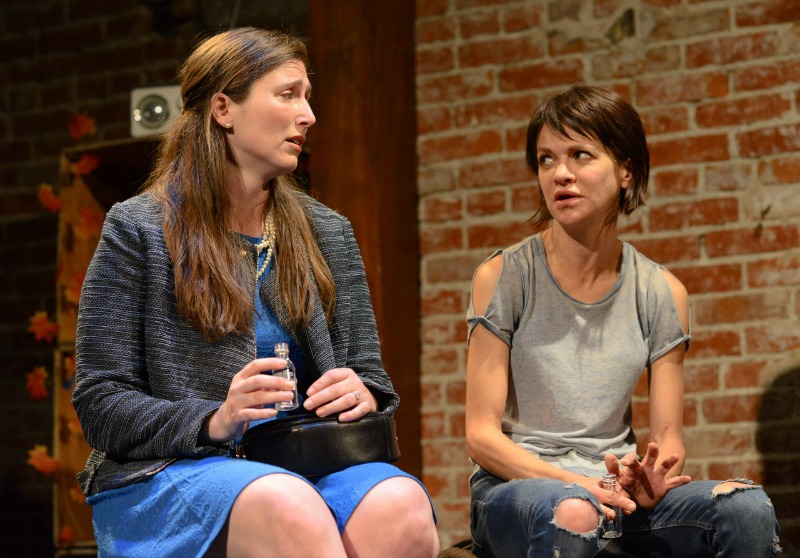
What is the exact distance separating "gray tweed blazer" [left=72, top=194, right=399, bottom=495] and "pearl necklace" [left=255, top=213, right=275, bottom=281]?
20 mm

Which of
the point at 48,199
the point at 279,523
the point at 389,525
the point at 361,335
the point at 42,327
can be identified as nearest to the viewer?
the point at 279,523

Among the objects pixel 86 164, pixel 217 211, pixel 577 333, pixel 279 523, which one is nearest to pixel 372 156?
pixel 86 164

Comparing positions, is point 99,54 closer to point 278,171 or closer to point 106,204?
point 106,204

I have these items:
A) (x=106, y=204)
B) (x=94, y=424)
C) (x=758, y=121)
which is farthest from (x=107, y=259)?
(x=758, y=121)

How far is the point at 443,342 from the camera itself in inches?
138

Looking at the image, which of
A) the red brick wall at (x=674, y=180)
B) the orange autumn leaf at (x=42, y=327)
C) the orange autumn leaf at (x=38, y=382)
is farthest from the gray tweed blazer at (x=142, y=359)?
the orange autumn leaf at (x=38, y=382)

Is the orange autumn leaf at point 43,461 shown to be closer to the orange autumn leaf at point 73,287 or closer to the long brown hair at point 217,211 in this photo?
the orange autumn leaf at point 73,287

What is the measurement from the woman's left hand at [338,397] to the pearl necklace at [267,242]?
27cm

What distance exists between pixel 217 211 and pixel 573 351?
33.8 inches

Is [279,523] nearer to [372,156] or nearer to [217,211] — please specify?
[217,211]

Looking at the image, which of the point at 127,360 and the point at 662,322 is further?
the point at 662,322

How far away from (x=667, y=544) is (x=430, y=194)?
1708 mm

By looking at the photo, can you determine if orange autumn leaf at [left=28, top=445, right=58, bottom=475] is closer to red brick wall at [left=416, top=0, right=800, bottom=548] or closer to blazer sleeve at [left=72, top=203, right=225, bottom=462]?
red brick wall at [left=416, top=0, right=800, bottom=548]

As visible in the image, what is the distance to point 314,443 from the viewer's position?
1.85m
